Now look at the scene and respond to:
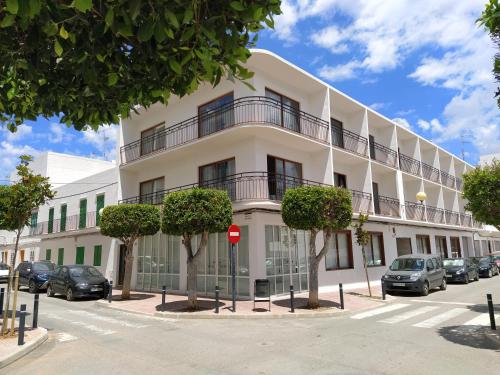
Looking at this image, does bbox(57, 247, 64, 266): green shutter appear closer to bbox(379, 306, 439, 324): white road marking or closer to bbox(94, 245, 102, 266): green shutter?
bbox(94, 245, 102, 266): green shutter

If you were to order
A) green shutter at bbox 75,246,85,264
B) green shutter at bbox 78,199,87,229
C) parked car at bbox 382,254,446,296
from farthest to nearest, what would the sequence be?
green shutter at bbox 78,199,87,229 → green shutter at bbox 75,246,85,264 → parked car at bbox 382,254,446,296

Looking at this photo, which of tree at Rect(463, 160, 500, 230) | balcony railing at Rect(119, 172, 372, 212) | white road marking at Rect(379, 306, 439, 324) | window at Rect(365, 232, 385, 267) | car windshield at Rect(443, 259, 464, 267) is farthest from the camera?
car windshield at Rect(443, 259, 464, 267)

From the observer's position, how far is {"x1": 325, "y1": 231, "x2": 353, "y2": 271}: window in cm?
1823

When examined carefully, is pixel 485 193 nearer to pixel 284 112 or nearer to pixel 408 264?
pixel 408 264

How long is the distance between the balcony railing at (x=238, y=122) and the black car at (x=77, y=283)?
21.9 ft

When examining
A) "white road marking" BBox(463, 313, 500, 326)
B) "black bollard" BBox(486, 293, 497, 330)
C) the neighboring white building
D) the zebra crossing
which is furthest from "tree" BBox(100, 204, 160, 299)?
"black bollard" BBox(486, 293, 497, 330)

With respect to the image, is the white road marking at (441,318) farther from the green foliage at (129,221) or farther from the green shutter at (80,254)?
the green shutter at (80,254)

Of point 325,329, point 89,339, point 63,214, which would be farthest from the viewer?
point 63,214

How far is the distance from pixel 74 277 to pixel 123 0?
16567mm

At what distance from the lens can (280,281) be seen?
51.0 ft

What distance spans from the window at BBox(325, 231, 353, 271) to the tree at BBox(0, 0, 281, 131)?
15.3 m

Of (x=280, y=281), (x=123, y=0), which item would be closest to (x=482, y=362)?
(x=123, y=0)

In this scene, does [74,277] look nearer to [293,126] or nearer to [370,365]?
[293,126]

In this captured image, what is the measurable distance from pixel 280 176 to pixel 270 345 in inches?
376
